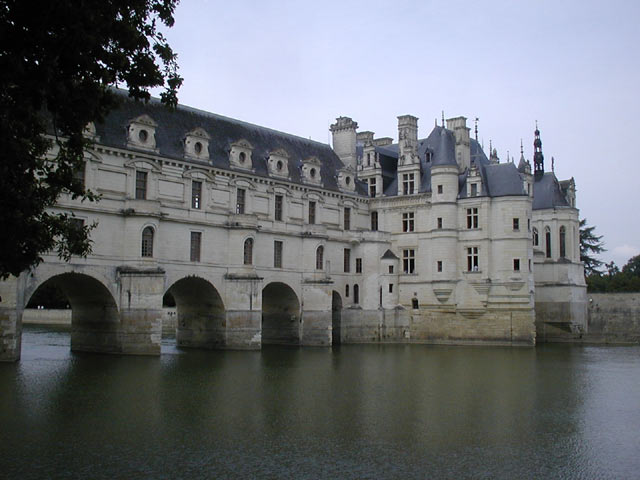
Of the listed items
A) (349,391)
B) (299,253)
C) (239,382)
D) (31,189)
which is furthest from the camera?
(299,253)

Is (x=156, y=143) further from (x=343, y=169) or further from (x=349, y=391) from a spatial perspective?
(x=349, y=391)

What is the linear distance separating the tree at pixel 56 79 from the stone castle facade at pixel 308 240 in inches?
694

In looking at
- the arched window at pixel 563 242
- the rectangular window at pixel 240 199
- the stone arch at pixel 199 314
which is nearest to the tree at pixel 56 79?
the stone arch at pixel 199 314

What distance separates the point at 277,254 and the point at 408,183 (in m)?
11.7

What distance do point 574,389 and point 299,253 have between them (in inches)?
888

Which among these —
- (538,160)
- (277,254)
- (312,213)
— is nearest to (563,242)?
(538,160)

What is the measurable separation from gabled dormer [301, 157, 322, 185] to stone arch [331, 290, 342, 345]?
7.24 meters

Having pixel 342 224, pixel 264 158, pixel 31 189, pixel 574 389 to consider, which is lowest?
pixel 574 389

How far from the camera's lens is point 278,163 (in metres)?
44.2

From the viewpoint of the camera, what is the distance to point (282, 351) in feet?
129

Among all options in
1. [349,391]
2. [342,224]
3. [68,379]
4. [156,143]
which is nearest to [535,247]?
[342,224]

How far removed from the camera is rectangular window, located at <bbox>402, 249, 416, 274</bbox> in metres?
49.4

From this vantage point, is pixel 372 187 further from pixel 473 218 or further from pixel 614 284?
pixel 614 284

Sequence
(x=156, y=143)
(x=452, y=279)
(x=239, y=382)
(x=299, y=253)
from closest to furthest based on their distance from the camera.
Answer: (x=239, y=382), (x=156, y=143), (x=299, y=253), (x=452, y=279)
